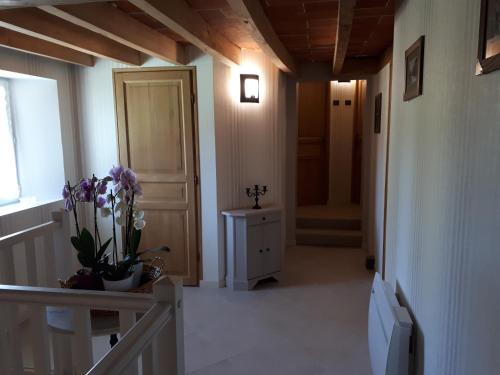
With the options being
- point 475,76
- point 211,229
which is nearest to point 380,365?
point 475,76

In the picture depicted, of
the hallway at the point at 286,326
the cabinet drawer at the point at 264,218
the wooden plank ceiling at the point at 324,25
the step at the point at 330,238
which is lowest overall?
the hallway at the point at 286,326

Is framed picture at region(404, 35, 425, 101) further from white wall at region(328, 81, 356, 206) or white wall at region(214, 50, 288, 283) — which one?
white wall at region(328, 81, 356, 206)

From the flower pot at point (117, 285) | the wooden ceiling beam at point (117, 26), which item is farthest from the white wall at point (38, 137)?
the flower pot at point (117, 285)

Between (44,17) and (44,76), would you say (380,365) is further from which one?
(44,76)

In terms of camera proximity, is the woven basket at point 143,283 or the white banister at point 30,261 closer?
the woven basket at point 143,283

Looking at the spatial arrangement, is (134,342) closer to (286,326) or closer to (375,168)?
(286,326)

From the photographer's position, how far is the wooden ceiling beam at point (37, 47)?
100 inches

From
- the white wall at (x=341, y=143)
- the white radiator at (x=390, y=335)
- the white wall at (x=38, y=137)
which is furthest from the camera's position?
the white wall at (x=341, y=143)

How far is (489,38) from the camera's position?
3.06 feet

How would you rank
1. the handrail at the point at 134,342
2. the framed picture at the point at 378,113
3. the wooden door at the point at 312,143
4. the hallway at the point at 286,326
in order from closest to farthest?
1. the handrail at the point at 134,342
2. the hallway at the point at 286,326
3. the framed picture at the point at 378,113
4. the wooden door at the point at 312,143

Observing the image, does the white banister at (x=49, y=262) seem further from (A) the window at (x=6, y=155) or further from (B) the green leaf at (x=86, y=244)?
(A) the window at (x=6, y=155)

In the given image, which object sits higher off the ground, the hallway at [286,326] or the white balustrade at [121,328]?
the white balustrade at [121,328]

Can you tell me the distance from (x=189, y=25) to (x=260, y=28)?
429 millimetres

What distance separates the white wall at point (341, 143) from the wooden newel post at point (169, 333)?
532 centimetres
